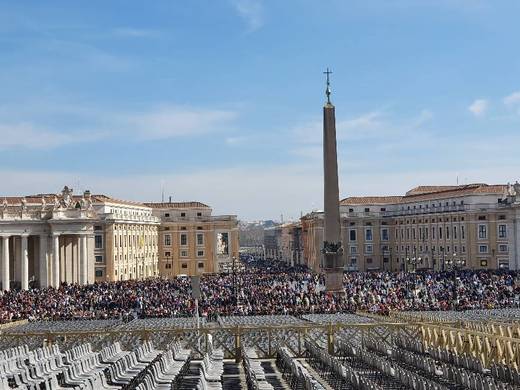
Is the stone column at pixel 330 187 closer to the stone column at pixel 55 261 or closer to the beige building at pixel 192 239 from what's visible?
the stone column at pixel 55 261

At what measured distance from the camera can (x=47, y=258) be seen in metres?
88.4

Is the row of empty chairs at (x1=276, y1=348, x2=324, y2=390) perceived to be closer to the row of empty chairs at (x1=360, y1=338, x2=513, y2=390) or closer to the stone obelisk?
the row of empty chairs at (x1=360, y1=338, x2=513, y2=390)

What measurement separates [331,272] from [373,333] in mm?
26371

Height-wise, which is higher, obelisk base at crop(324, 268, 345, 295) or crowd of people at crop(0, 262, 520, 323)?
obelisk base at crop(324, 268, 345, 295)

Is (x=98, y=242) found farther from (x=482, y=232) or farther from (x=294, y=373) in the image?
(x=294, y=373)

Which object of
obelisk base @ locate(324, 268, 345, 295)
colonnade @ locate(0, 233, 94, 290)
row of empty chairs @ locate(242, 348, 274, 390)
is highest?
colonnade @ locate(0, 233, 94, 290)

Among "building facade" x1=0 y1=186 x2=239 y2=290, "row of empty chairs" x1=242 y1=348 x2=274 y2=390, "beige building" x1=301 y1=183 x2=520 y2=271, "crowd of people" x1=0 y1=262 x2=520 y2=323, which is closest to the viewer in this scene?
"row of empty chairs" x1=242 y1=348 x2=274 y2=390

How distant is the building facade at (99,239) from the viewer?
87562mm

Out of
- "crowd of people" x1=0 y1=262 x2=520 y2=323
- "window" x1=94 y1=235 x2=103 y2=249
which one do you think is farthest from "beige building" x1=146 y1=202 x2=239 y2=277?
"crowd of people" x1=0 y1=262 x2=520 y2=323

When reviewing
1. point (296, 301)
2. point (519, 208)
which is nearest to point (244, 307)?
point (296, 301)

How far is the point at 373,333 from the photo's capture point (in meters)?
28.3

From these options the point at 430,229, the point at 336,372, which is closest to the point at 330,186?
the point at 336,372

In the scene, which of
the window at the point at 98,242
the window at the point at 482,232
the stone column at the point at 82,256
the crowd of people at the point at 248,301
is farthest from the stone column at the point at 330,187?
the window at the point at 482,232

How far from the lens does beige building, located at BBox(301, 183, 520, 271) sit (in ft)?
328
